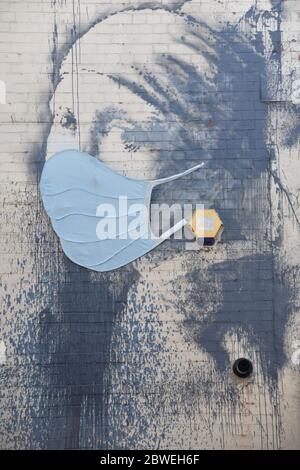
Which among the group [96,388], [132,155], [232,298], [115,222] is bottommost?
[96,388]

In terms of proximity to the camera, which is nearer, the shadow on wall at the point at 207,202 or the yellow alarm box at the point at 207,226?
the shadow on wall at the point at 207,202

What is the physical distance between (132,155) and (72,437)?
10.1ft

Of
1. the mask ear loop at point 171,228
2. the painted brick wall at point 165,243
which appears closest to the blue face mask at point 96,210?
the mask ear loop at point 171,228

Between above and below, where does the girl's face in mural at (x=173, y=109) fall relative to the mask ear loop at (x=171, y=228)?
above

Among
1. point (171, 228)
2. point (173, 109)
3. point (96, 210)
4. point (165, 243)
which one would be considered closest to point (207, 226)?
point (171, 228)

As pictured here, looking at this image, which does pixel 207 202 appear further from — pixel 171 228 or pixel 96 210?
pixel 96 210

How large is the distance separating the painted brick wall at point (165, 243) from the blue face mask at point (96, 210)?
0.13m

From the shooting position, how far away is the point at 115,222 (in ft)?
18.9

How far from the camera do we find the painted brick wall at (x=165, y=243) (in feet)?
18.4

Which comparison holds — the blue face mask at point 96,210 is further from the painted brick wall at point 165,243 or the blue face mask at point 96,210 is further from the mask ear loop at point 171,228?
the painted brick wall at point 165,243

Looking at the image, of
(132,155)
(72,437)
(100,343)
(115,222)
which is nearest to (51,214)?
(115,222)

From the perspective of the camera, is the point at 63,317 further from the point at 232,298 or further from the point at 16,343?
the point at 232,298

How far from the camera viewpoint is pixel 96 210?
575 cm

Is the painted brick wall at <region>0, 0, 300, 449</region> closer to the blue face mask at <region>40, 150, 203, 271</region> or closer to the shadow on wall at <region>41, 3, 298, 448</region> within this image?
the shadow on wall at <region>41, 3, 298, 448</region>
